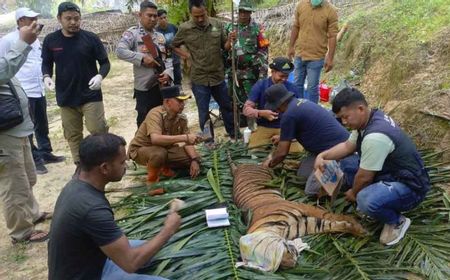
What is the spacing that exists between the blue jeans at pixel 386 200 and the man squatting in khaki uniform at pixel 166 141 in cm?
182

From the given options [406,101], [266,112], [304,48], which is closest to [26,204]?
[266,112]

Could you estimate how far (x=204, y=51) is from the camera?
5.61 m

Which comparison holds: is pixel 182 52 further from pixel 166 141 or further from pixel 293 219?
pixel 293 219

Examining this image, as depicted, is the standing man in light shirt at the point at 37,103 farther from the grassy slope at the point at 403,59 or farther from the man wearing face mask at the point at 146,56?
the grassy slope at the point at 403,59

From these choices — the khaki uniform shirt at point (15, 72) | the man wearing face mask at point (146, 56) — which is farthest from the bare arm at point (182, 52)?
the khaki uniform shirt at point (15, 72)

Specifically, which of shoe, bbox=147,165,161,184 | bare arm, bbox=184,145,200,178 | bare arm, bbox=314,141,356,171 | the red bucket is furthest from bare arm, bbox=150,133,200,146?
the red bucket

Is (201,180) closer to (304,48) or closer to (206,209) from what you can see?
(206,209)

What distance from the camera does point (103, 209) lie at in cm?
233

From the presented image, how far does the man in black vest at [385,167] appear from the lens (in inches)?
126

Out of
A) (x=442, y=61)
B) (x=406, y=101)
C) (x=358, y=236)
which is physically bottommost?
(x=358, y=236)

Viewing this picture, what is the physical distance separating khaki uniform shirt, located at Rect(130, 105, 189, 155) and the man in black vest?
187 centimetres

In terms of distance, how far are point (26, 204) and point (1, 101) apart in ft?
3.28

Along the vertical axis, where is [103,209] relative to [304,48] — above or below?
below

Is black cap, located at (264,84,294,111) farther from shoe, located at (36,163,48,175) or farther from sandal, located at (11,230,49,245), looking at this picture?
shoe, located at (36,163,48,175)
